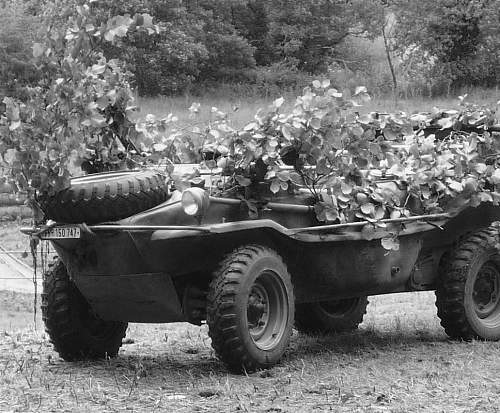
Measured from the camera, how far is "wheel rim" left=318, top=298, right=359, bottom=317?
9.92m

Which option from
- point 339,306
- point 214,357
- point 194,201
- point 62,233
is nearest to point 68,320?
point 62,233

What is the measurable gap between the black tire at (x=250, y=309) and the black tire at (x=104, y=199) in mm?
685

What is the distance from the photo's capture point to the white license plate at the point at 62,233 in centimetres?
730

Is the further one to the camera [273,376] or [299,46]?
[299,46]

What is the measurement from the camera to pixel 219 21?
4153cm

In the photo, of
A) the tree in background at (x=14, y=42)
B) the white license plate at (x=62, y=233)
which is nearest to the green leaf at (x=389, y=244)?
the white license plate at (x=62, y=233)

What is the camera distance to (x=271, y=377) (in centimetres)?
748

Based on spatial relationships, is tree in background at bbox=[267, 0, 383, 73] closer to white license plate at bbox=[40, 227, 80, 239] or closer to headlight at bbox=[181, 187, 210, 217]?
white license plate at bbox=[40, 227, 80, 239]

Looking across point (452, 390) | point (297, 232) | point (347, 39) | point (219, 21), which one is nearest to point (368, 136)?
point (297, 232)

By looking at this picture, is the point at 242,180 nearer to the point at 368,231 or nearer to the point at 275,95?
the point at 368,231

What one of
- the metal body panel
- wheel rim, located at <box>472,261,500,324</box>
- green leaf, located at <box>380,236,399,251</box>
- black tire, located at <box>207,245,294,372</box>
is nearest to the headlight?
the metal body panel

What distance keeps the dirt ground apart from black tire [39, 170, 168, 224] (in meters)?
1.06

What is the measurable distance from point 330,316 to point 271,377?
241 centimetres

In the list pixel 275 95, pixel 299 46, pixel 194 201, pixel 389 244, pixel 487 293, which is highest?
pixel 299 46
